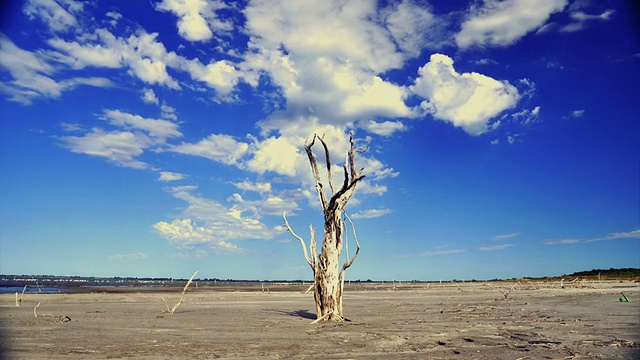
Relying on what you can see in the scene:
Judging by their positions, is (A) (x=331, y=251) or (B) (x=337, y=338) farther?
(A) (x=331, y=251)

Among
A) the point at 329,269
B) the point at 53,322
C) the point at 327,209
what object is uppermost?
the point at 327,209

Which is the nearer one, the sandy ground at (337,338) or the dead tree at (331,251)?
the sandy ground at (337,338)

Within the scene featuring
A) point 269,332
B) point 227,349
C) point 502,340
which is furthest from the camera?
point 269,332

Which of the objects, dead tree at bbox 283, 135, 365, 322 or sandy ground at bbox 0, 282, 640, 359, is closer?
sandy ground at bbox 0, 282, 640, 359

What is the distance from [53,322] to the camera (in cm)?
1580

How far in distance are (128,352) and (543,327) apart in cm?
1095

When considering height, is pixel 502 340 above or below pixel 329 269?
below

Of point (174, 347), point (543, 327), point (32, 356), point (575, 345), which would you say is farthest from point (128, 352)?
point (543, 327)

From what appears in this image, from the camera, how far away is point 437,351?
9.08 meters

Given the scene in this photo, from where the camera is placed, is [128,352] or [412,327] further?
[412,327]

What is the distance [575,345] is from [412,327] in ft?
15.6

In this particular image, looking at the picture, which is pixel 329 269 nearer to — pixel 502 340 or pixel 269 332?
pixel 269 332

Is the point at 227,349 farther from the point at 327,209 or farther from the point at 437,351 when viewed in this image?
the point at 327,209

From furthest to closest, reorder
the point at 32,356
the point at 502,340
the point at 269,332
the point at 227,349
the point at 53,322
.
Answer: the point at 53,322
the point at 269,332
the point at 502,340
the point at 227,349
the point at 32,356
